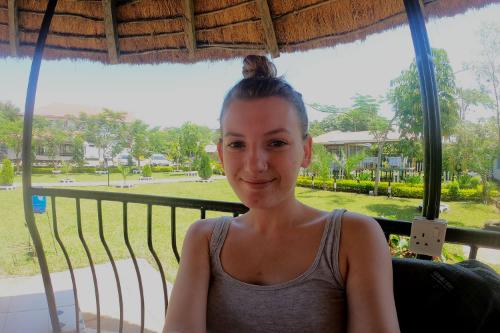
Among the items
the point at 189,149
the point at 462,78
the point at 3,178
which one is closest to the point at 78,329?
the point at 462,78

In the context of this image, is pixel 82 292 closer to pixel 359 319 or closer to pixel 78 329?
pixel 78 329

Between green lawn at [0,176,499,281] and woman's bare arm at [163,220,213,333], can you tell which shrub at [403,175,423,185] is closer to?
green lawn at [0,176,499,281]

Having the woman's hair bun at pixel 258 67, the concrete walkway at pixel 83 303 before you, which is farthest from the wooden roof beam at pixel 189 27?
the concrete walkway at pixel 83 303

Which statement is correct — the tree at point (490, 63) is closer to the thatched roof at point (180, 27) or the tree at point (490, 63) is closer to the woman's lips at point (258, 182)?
the thatched roof at point (180, 27)

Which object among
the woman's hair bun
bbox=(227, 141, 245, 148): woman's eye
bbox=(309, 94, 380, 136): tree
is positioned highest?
bbox=(309, 94, 380, 136): tree

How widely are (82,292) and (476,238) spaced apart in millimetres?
5500

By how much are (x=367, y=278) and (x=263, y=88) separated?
57cm

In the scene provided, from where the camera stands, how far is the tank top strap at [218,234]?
1.00 m

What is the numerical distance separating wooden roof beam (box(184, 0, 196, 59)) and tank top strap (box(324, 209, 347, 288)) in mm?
2013

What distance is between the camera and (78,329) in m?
2.37

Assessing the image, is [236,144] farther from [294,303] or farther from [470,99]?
[470,99]


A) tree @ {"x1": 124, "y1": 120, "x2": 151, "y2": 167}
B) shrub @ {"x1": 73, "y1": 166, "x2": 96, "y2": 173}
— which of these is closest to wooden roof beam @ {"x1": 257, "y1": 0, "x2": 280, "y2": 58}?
shrub @ {"x1": 73, "y1": 166, "x2": 96, "y2": 173}

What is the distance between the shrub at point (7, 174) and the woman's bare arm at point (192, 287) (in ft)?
67.8

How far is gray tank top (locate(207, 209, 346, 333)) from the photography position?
837 mm
